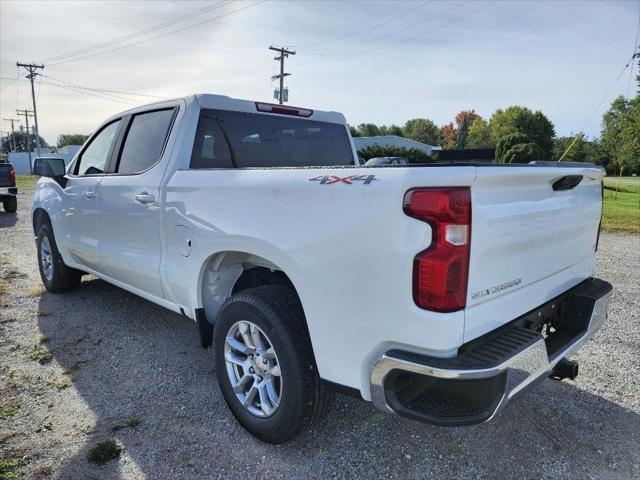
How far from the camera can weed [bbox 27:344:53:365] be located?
374cm

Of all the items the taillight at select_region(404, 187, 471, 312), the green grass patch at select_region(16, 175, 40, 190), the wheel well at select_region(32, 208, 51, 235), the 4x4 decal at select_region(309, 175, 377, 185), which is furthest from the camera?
the green grass patch at select_region(16, 175, 40, 190)

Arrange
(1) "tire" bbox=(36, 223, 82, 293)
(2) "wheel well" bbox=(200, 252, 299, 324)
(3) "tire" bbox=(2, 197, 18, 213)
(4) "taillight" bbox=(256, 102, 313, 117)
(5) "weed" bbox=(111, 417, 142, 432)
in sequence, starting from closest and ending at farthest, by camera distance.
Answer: (5) "weed" bbox=(111, 417, 142, 432), (2) "wheel well" bbox=(200, 252, 299, 324), (4) "taillight" bbox=(256, 102, 313, 117), (1) "tire" bbox=(36, 223, 82, 293), (3) "tire" bbox=(2, 197, 18, 213)

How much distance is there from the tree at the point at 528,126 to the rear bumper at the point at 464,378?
2723 inches

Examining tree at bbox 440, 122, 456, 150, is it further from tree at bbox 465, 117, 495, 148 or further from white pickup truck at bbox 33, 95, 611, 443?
white pickup truck at bbox 33, 95, 611, 443

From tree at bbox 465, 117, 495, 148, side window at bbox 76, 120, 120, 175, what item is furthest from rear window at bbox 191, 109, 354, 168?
tree at bbox 465, 117, 495, 148

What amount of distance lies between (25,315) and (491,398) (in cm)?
476

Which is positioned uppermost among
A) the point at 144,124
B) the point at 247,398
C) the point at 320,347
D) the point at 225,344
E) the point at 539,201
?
the point at 144,124

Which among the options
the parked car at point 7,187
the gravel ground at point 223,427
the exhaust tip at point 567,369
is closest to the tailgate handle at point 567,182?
the exhaust tip at point 567,369

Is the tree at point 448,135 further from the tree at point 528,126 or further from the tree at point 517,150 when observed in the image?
the tree at point 517,150

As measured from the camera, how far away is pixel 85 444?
2.66 m

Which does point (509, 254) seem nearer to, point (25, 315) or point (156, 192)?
point (156, 192)

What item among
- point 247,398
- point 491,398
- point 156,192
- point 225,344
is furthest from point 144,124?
point 491,398

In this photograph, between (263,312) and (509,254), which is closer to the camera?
(509,254)

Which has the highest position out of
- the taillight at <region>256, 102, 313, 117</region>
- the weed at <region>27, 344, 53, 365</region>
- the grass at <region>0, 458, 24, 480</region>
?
the taillight at <region>256, 102, 313, 117</region>
